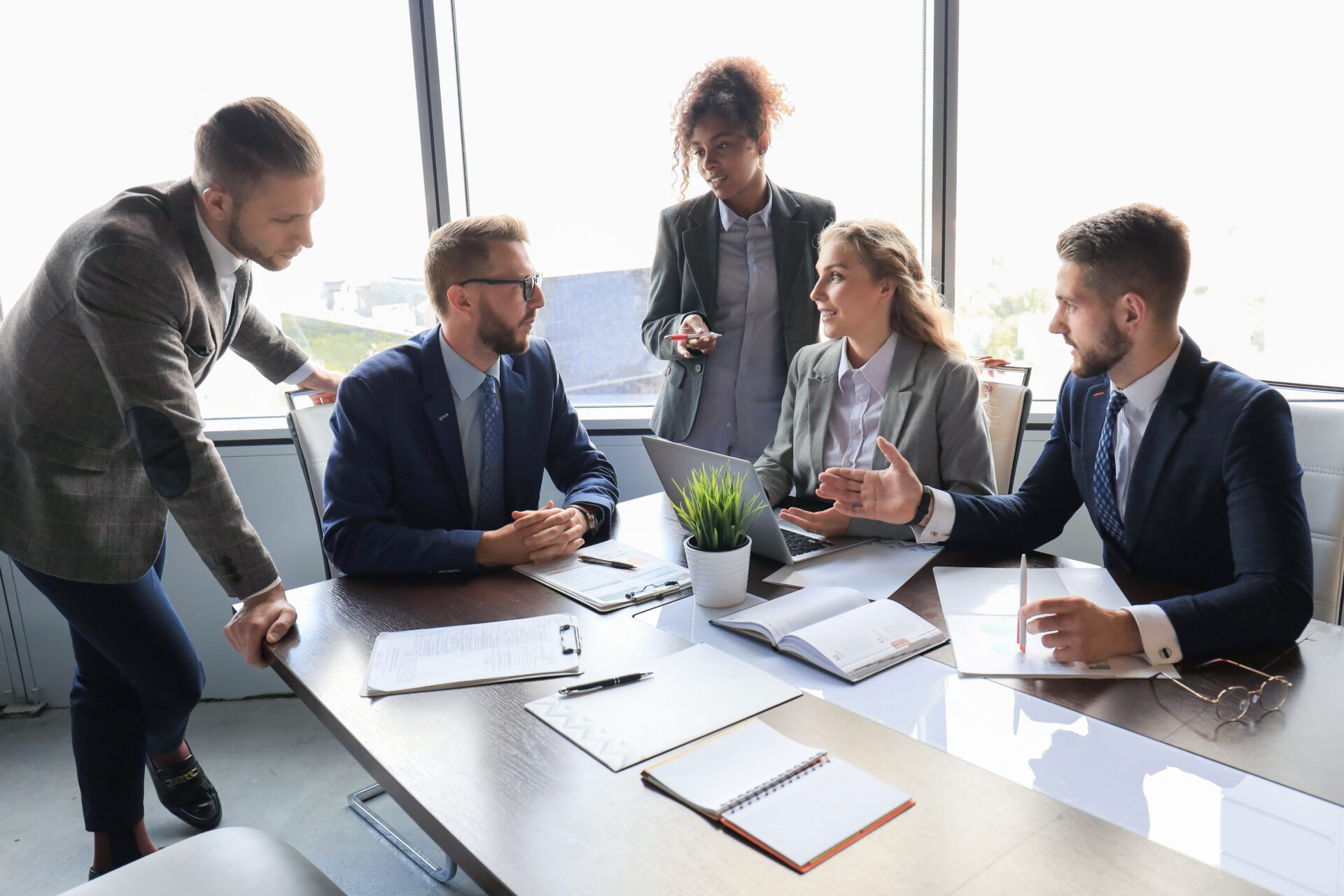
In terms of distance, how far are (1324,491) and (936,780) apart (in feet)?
3.85

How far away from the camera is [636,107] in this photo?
334cm

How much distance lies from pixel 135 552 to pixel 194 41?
2049 millimetres

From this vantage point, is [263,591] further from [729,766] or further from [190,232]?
[729,766]

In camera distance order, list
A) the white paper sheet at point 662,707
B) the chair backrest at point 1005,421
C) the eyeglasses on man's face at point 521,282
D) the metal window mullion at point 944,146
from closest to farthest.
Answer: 1. the white paper sheet at point 662,707
2. the eyeglasses on man's face at point 521,282
3. the chair backrest at point 1005,421
4. the metal window mullion at point 944,146

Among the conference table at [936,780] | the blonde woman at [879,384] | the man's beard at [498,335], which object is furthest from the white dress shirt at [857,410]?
the conference table at [936,780]

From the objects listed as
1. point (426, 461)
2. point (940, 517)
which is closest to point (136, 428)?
point (426, 461)

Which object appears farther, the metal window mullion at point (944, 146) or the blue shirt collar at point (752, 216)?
the metal window mullion at point (944, 146)

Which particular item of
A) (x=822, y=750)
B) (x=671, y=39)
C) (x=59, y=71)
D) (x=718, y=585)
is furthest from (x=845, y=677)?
(x=59, y=71)

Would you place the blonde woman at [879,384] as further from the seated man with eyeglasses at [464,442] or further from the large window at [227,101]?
the large window at [227,101]

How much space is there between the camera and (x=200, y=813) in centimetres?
252

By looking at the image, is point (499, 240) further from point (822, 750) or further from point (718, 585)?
point (822, 750)

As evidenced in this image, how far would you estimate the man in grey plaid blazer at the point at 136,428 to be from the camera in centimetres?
161

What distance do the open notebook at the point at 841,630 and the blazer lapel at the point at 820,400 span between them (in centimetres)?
75

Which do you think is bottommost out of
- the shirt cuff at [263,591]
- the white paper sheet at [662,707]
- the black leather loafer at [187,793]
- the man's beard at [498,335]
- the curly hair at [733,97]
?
the black leather loafer at [187,793]
